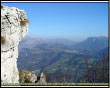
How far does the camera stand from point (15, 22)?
15789mm

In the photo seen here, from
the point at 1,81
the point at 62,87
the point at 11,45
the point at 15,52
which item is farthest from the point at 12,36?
the point at 62,87

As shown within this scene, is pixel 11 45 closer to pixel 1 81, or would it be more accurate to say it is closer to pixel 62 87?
pixel 1 81

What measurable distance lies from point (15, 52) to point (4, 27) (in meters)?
2.87

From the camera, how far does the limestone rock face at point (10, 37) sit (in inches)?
591

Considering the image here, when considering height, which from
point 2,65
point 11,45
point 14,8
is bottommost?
point 2,65

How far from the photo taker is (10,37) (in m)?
15.6

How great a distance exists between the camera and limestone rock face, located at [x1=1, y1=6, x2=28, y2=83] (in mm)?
15002

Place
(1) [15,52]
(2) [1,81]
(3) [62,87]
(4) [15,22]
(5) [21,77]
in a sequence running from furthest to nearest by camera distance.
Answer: (5) [21,77] < (1) [15,52] < (4) [15,22] < (2) [1,81] < (3) [62,87]

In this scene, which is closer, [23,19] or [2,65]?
[2,65]

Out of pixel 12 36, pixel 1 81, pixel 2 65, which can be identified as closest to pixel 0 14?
pixel 12 36

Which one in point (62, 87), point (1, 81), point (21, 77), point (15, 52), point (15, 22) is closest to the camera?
point (62, 87)

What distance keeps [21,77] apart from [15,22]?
7094mm

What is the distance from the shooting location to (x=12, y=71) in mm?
16781

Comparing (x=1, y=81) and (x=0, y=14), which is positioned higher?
(x=0, y=14)
